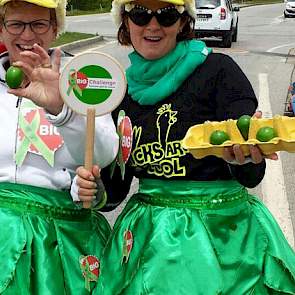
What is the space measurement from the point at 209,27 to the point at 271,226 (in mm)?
16856

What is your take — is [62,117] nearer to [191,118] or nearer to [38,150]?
→ [38,150]

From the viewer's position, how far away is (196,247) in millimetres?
2199

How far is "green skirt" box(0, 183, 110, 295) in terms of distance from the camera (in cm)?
221

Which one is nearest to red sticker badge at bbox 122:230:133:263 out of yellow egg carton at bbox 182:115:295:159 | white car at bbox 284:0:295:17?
yellow egg carton at bbox 182:115:295:159

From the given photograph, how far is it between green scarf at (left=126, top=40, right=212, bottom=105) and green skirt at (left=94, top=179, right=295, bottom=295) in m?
0.30

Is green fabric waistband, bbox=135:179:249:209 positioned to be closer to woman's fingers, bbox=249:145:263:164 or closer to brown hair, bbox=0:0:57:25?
woman's fingers, bbox=249:145:263:164

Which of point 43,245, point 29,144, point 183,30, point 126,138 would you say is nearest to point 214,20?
point 183,30

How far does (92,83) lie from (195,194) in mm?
507

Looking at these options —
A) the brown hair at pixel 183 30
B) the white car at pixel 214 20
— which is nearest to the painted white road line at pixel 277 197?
the brown hair at pixel 183 30

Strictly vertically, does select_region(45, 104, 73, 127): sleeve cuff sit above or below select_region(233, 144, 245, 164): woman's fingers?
above

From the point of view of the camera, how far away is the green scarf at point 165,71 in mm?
2307

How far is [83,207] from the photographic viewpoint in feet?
7.53

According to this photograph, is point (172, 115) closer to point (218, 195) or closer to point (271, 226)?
point (218, 195)

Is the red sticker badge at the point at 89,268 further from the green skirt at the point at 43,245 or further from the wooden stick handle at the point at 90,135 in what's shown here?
the wooden stick handle at the point at 90,135
